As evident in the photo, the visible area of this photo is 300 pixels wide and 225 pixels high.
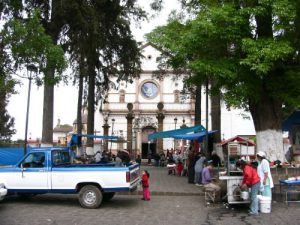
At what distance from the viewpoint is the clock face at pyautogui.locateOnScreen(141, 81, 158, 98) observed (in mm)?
57062

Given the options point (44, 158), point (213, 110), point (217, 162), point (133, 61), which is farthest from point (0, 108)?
point (44, 158)

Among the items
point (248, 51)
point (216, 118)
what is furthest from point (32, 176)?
point (216, 118)

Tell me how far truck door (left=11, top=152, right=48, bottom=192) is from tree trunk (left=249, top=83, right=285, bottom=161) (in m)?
7.95

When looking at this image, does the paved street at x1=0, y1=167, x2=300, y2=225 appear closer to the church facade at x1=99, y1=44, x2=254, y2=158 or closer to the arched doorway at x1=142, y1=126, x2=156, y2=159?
the church facade at x1=99, y1=44, x2=254, y2=158

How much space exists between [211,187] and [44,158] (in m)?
5.08

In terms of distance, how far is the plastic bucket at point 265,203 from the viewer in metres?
11.7

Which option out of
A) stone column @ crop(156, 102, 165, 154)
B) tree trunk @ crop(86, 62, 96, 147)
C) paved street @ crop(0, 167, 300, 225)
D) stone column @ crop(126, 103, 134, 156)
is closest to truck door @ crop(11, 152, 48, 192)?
paved street @ crop(0, 167, 300, 225)

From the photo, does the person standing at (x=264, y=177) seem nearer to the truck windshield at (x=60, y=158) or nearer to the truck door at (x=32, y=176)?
the truck windshield at (x=60, y=158)

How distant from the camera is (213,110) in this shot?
26031 millimetres

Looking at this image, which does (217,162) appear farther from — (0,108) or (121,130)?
(121,130)

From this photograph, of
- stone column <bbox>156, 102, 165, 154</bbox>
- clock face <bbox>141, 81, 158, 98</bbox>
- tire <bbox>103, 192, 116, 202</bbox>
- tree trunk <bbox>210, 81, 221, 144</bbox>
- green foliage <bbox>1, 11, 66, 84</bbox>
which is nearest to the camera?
tire <bbox>103, 192, 116, 202</bbox>

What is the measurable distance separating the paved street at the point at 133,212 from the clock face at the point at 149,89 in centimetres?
4233

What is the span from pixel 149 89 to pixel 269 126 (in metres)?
41.4

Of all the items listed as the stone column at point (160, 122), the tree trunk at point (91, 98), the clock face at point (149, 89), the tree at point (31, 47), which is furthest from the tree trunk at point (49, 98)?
the clock face at point (149, 89)
